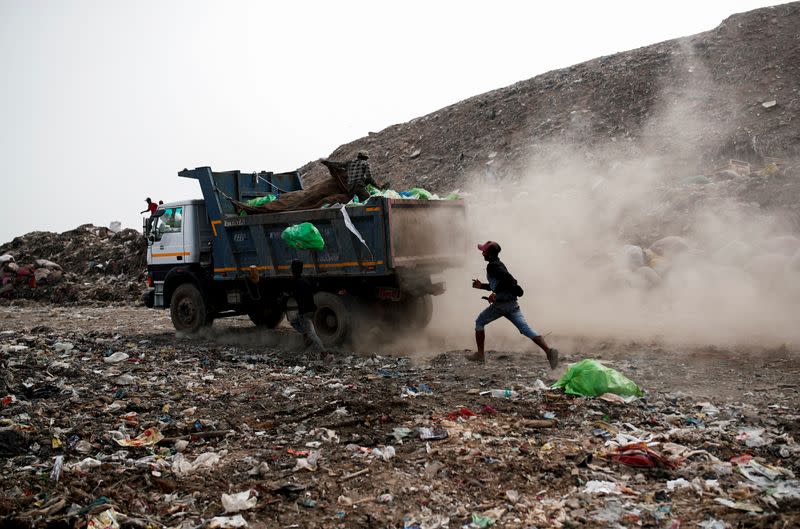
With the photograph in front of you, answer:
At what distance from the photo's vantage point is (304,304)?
9.57 metres

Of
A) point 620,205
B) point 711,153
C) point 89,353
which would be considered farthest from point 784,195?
point 89,353

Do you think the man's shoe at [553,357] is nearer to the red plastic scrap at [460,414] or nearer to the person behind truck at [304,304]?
the red plastic scrap at [460,414]

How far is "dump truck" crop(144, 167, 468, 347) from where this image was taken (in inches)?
363

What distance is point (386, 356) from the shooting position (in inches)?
365

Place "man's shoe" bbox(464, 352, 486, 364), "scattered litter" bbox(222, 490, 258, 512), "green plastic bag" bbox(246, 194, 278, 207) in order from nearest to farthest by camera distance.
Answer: "scattered litter" bbox(222, 490, 258, 512)
"man's shoe" bbox(464, 352, 486, 364)
"green plastic bag" bbox(246, 194, 278, 207)

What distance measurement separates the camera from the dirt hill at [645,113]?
18547 mm

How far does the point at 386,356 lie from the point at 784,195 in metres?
8.83

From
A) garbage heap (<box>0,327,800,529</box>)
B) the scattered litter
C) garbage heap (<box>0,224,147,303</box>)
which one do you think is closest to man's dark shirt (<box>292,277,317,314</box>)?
garbage heap (<box>0,327,800,529</box>)

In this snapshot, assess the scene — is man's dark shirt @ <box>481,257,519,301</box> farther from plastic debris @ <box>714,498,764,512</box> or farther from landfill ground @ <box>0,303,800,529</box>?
plastic debris @ <box>714,498,764,512</box>

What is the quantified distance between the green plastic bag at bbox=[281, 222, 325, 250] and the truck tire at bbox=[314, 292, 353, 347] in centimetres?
77

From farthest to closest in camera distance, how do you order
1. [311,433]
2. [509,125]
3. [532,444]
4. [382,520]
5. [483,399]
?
[509,125]
[483,399]
[311,433]
[532,444]
[382,520]

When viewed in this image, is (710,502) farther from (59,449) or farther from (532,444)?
(59,449)

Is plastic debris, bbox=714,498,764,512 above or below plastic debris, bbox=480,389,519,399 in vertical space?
below

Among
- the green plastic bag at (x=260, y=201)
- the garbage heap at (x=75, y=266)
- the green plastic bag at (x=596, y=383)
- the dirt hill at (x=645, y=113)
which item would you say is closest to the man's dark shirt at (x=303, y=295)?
the green plastic bag at (x=260, y=201)
